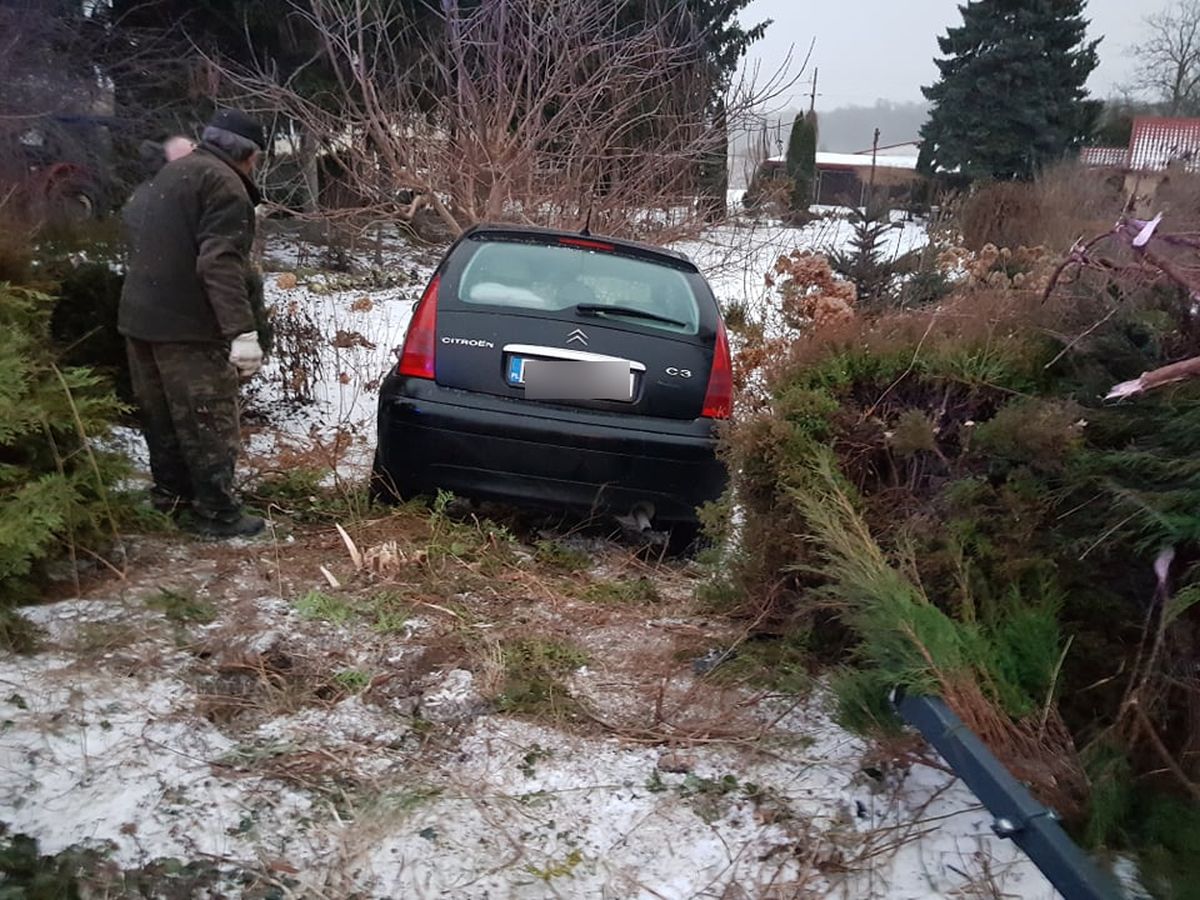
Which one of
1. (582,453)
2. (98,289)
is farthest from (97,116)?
(582,453)

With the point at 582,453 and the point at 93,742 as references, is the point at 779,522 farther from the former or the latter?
the point at 93,742

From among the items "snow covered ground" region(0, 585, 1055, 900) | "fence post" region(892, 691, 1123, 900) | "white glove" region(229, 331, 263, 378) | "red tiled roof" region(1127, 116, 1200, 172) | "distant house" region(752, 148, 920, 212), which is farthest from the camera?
"red tiled roof" region(1127, 116, 1200, 172)

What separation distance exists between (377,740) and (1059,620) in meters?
1.92

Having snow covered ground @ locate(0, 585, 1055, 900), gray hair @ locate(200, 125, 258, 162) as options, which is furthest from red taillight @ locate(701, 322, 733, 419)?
gray hair @ locate(200, 125, 258, 162)

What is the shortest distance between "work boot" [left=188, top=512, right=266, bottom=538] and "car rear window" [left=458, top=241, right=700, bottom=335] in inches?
55.4

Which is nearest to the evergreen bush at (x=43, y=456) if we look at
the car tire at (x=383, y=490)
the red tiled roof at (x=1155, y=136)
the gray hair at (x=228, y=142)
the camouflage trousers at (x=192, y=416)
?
the camouflage trousers at (x=192, y=416)

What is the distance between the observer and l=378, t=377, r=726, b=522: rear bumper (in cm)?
429

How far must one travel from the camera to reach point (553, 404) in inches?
171

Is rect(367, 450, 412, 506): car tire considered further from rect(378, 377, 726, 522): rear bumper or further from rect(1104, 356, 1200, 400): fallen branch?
rect(1104, 356, 1200, 400): fallen branch

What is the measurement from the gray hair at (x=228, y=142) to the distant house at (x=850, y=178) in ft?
23.6

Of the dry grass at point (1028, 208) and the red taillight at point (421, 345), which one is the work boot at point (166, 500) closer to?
the red taillight at point (421, 345)

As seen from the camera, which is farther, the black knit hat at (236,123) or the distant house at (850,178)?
the distant house at (850,178)

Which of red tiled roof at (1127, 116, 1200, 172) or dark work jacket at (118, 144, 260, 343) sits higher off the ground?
red tiled roof at (1127, 116, 1200, 172)

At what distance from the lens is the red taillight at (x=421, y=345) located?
4395 mm
